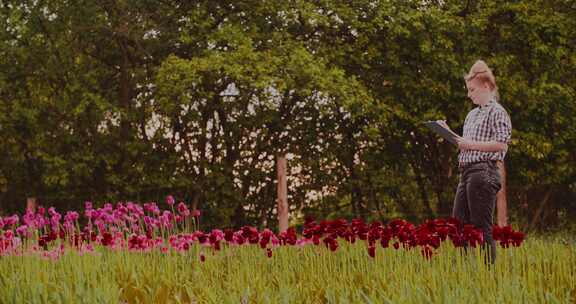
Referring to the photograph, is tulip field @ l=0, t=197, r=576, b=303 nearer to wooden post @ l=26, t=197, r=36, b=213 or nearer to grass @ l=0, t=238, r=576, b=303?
grass @ l=0, t=238, r=576, b=303

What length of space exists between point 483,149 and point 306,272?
1480 millimetres

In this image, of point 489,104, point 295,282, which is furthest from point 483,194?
point 295,282

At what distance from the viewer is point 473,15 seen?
39.5 feet

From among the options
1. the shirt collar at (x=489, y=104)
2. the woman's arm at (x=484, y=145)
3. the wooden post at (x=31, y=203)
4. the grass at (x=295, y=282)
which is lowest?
the grass at (x=295, y=282)

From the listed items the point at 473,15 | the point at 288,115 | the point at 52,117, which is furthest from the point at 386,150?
the point at 52,117

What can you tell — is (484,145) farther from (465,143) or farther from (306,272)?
(306,272)

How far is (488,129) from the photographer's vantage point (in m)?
5.11

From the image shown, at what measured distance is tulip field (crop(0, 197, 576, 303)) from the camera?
3555mm

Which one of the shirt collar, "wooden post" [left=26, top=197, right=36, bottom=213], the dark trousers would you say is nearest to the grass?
the dark trousers

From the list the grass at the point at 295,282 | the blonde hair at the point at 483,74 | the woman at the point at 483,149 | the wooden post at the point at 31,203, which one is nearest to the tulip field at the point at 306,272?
the grass at the point at 295,282

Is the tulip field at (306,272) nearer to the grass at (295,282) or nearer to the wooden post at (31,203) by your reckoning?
the grass at (295,282)

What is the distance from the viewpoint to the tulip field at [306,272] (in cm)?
355

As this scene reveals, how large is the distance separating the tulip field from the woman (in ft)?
0.57

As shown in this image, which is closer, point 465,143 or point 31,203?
point 465,143
